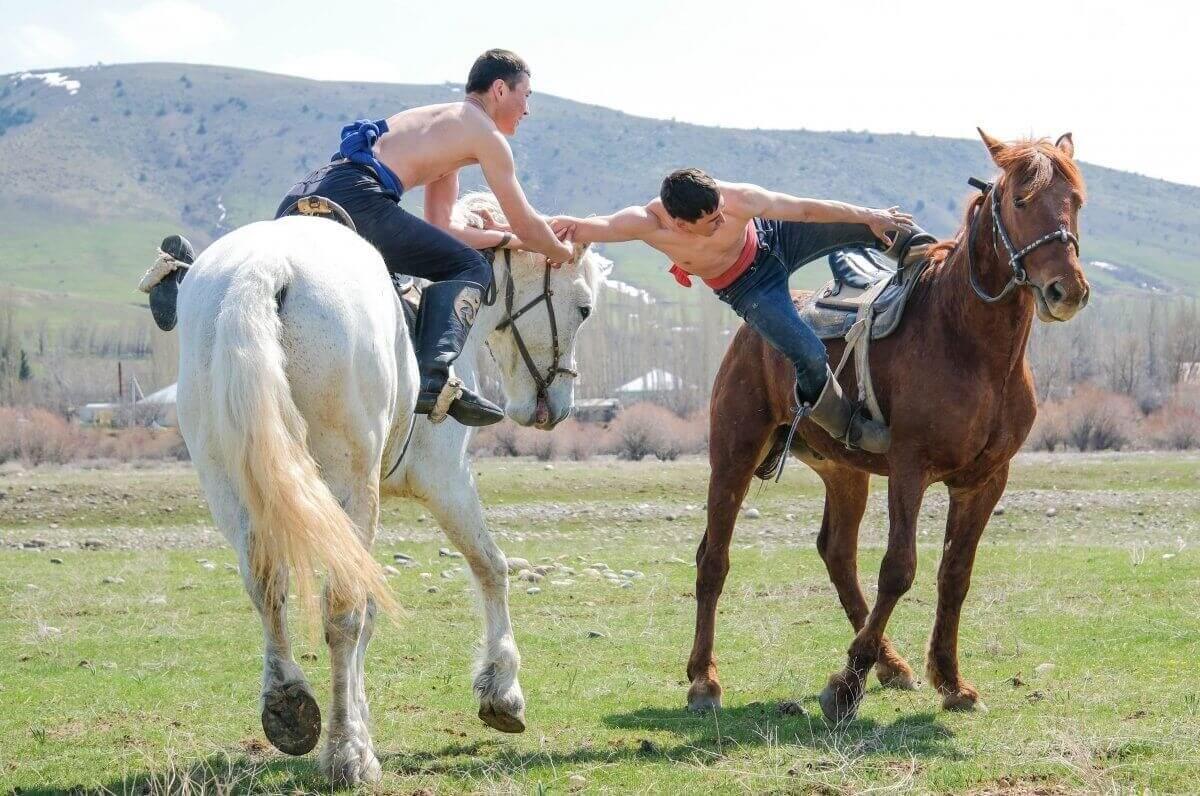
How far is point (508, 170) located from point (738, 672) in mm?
3853

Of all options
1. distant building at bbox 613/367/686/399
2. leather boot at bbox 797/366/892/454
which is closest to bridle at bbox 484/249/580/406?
leather boot at bbox 797/366/892/454

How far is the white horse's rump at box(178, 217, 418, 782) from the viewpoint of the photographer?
15.2 feet

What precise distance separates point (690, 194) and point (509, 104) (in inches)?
44.1

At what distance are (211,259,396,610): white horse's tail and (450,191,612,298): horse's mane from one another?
2.80m

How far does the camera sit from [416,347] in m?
6.23

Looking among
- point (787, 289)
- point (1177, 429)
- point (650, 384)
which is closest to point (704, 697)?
point (787, 289)

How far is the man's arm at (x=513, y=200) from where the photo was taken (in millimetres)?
6582

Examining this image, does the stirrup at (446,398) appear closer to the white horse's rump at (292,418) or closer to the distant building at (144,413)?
the white horse's rump at (292,418)

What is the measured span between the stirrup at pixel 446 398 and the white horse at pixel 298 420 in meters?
0.15

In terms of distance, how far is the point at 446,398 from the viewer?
6098 millimetres

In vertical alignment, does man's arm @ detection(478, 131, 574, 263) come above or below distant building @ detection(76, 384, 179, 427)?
above

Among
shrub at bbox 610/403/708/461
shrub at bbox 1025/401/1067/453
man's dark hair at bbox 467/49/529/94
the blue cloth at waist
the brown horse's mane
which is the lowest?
shrub at bbox 610/403/708/461

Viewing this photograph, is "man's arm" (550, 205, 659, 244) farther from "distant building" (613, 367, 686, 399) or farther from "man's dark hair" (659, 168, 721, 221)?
"distant building" (613, 367, 686, 399)

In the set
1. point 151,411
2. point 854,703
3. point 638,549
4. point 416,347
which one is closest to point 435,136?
point 416,347
